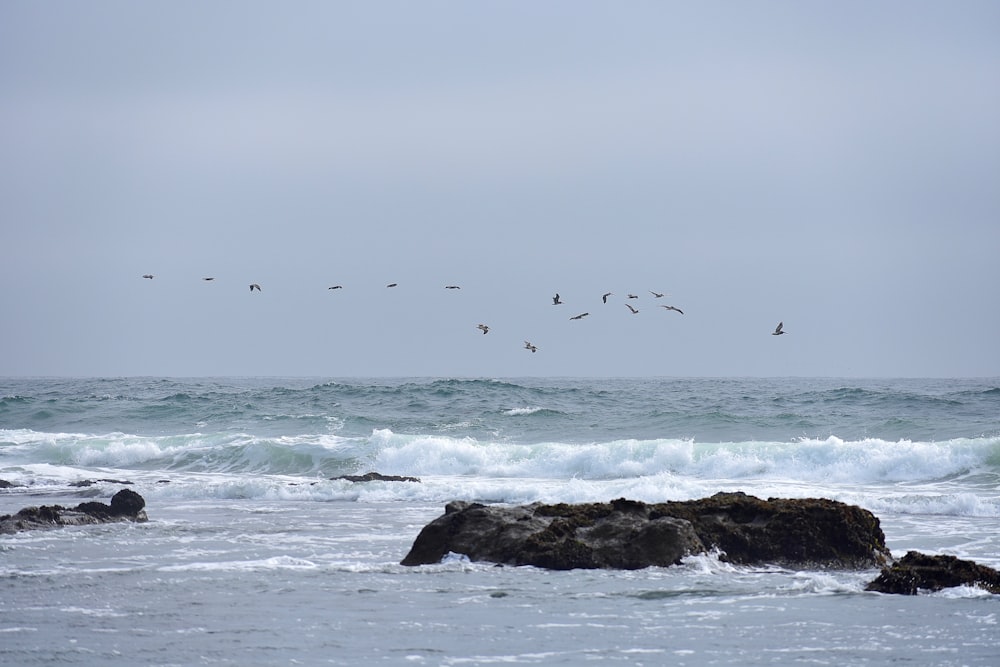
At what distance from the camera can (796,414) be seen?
38.8 meters

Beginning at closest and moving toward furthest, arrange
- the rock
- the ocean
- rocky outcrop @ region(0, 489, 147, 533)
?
1. the ocean
2. the rock
3. rocky outcrop @ region(0, 489, 147, 533)

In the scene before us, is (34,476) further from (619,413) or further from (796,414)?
(796,414)

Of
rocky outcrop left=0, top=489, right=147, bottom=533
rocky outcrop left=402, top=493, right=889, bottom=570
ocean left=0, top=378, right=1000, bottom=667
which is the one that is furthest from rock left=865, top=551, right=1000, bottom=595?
rocky outcrop left=0, top=489, right=147, bottom=533

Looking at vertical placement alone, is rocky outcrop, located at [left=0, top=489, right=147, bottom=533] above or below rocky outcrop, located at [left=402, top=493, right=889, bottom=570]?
below

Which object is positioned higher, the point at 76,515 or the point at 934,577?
the point at 934,577

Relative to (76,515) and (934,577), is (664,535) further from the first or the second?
(76,515)

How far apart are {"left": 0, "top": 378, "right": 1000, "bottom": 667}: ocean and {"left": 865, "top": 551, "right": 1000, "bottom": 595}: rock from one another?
0.21 m

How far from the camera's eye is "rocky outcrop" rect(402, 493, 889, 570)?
13.3m

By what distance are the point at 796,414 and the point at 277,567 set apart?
28.2 m

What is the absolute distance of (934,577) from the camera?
38.8 ft

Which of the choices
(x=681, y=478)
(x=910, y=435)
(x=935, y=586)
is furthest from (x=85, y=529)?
(x=910, y=435)

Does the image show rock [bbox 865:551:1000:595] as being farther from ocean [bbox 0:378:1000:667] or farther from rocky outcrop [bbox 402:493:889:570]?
rocky outcrop [bbox 402:493:889:570]

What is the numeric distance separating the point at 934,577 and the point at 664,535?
9.97ft

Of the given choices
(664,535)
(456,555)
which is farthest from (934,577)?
(456,555)
